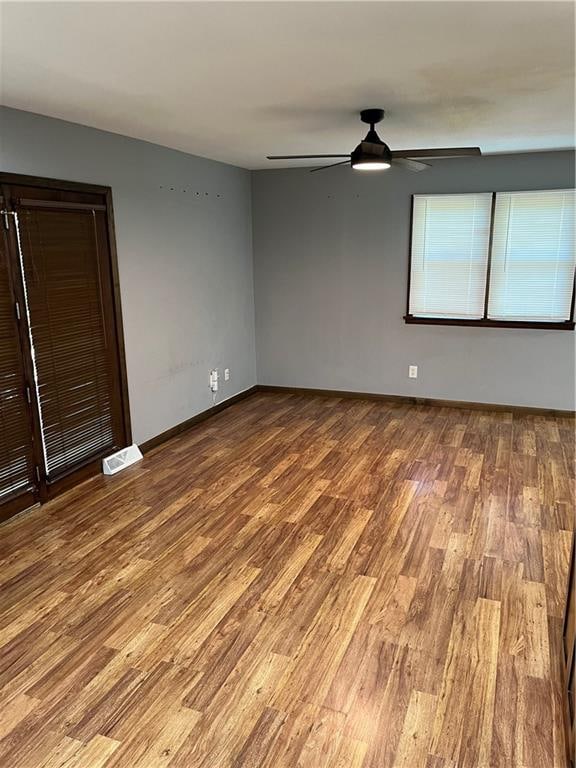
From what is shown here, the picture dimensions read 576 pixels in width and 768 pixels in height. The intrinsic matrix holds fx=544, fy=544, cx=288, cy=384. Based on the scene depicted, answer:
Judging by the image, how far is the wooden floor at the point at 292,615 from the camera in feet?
6.08

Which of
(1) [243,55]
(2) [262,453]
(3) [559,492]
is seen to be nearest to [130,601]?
(2) [262,453]

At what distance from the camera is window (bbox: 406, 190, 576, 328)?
4.85 metres

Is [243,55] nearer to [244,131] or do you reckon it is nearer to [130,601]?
[244,131]

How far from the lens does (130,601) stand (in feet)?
8.43

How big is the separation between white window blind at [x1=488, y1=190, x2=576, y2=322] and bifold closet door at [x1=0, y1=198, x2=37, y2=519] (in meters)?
4.04

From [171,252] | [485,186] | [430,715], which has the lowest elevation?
[430,715]

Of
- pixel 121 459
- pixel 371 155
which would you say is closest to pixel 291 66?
pixel 371 155

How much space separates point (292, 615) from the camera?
2.47m

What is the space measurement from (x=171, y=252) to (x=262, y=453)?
1844 mm

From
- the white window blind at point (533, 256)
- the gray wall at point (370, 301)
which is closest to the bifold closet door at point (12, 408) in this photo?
the gray wall at point (370, 301)

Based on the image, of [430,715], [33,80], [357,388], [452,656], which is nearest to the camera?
[430,715]

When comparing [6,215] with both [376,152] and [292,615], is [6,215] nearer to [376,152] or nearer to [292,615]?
[376,152]

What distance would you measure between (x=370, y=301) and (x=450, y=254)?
0.90 metres

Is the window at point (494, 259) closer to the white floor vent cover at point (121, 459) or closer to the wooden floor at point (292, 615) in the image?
the wooden floor at point (292, 615)
